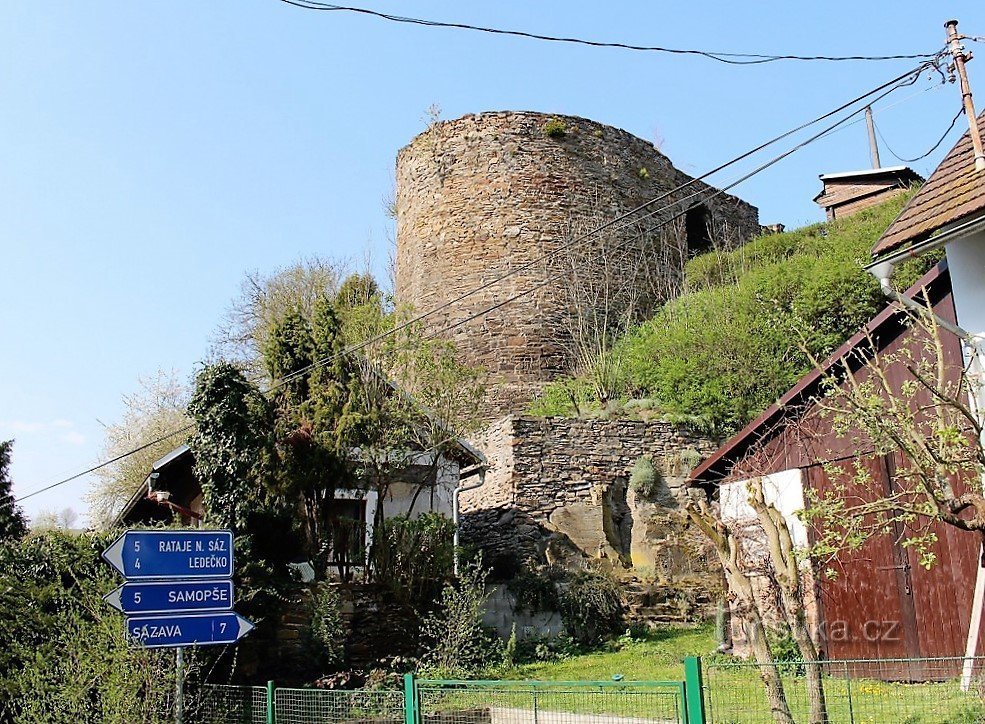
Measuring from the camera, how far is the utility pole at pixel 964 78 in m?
8.07

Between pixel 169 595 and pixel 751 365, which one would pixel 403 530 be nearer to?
pixel 169 595

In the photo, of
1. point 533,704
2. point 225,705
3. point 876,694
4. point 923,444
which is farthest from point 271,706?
point 923,444

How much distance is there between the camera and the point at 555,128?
23.5 meters

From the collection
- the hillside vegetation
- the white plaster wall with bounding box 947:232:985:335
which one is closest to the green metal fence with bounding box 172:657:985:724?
the white plaster wall with bounding box 947:232:985:335

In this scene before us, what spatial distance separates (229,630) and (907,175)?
20.7 meters

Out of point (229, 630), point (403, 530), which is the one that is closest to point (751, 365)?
point (403, 530)

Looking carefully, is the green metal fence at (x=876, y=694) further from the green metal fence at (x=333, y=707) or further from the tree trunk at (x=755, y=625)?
the green metal fence at (x=333, y=707)

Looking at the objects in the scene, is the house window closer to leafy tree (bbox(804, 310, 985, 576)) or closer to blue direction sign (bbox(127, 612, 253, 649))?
blue direction sign (bbox(127, 612, 253, 649))

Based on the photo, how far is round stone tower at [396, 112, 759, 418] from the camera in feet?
73.7

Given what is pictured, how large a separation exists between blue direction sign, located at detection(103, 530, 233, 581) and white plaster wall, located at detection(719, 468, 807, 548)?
537 centimetres

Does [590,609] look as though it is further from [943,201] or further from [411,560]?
[943,201]

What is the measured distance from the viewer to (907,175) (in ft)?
76.1

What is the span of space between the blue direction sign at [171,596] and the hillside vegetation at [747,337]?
1099 cm

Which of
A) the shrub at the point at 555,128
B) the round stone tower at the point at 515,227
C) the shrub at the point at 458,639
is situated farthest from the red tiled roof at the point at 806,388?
the shrub at the point at 555,128
